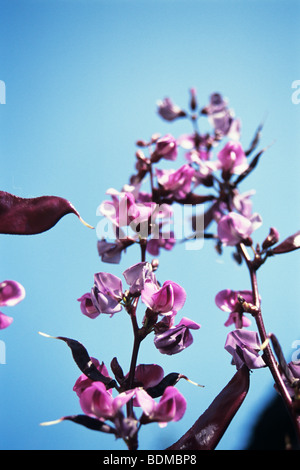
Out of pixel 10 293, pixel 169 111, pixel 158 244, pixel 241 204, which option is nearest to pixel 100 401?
pixel 10 293

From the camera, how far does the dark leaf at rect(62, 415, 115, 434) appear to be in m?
0.63

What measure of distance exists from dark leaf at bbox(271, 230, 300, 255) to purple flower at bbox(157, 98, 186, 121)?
965 millimetres

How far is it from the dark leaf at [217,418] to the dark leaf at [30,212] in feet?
1.40

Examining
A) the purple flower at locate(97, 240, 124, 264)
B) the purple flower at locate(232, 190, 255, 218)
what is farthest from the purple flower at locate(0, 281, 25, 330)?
the purple flower at locate(232, 190, 255, 218)

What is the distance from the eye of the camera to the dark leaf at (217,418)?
28.4 inches

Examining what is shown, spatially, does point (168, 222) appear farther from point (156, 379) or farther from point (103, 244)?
point (156, 379)

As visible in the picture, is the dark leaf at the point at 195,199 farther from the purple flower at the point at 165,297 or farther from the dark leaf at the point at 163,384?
the dark leaf at the point at 163,384

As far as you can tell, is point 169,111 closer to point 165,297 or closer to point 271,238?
point 271,238

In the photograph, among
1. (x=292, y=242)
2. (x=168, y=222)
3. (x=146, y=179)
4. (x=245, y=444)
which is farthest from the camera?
(x=245, y=444)

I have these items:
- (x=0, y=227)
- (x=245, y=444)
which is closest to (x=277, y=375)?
(x=0, y=227)

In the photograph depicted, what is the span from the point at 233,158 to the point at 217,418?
2.29 feet

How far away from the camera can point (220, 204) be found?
1.28 metres

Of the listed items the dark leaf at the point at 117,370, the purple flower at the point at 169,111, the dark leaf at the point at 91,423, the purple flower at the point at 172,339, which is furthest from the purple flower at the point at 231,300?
the purple flower at the point at 169,111
